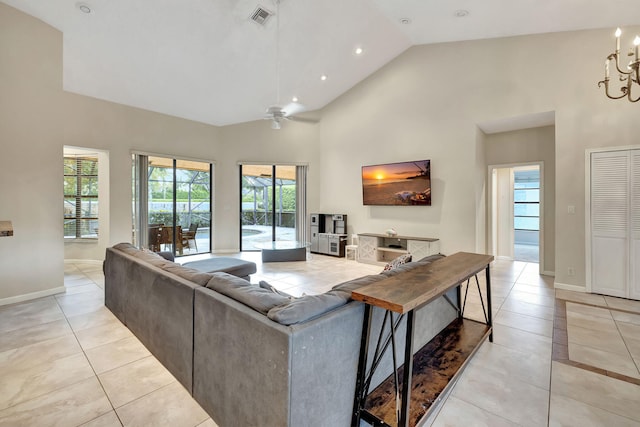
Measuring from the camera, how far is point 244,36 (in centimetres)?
438

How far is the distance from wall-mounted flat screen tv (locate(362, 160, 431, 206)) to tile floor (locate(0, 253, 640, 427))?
103 inches

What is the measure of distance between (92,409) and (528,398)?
2.81 meters

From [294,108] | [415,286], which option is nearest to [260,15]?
[294,108]

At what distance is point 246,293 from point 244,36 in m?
4.33

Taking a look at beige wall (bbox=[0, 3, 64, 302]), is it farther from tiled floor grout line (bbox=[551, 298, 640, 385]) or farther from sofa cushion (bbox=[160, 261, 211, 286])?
tiled floor grout line (bbox=[551, 298, 640, 385])

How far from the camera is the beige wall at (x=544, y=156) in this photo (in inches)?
201

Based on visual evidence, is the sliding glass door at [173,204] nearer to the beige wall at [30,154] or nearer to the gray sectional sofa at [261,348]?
the beige wall at [30,154]

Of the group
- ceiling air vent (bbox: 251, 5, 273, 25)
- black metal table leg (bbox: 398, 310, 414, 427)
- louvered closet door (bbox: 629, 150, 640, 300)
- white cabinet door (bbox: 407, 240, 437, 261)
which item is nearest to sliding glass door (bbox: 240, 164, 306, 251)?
white cabinet door (bbox: 407, 240, 437, 261)

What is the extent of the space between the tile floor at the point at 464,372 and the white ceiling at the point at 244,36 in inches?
143

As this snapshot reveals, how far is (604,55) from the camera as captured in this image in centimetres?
390

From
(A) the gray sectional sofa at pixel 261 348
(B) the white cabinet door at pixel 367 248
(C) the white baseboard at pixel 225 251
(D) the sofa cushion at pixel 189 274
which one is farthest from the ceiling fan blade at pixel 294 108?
(A) the gray sectional sofa at pixel 261 348

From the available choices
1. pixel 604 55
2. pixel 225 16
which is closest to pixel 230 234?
pixel 225 16

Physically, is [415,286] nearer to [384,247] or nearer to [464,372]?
[464,372]

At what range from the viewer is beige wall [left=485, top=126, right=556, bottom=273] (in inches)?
201
